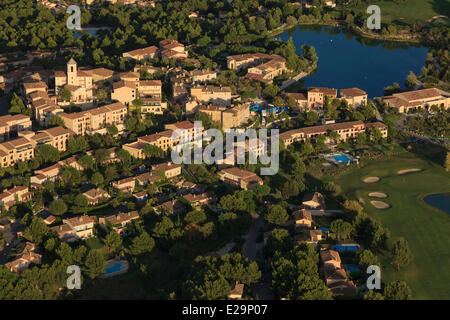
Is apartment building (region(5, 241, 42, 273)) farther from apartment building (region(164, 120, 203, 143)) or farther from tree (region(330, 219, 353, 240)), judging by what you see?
apartment building (region(164, 120, 203, 143))

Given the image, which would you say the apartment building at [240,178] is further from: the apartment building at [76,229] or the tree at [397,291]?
the tree at [397,291]

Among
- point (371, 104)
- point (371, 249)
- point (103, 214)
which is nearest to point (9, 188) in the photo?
point (103, 214)

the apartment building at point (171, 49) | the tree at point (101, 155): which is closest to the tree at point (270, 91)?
the apartment building at point (171, 49)

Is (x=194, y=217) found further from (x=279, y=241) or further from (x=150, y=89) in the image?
(x=150, y=89)

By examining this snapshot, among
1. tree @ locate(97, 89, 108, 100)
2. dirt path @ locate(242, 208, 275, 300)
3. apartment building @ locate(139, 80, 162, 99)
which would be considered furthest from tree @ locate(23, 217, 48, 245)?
apartment building @ locate(139, 80, 162, 99)

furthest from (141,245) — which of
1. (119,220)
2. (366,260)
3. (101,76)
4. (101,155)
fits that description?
(101,76)

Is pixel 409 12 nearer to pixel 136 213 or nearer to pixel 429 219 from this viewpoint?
pixel 429 219
